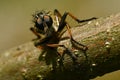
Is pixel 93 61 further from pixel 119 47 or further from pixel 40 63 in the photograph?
pixel 40 63

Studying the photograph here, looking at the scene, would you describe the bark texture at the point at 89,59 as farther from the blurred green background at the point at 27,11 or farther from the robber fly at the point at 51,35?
the blurred green background at the point at 27,11

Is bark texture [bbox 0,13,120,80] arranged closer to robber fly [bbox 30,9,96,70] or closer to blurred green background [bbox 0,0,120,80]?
robber fly [bbox 30,9,96,70]

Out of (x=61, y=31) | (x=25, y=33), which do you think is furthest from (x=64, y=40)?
(x=25, y=33)

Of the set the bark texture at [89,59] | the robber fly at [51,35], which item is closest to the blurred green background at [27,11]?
the robber fly at [51,35]

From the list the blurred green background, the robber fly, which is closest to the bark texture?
→ the robber fly

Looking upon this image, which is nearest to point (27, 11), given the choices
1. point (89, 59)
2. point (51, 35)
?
point (51, 35)

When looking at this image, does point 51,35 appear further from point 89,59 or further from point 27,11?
point 27,11
